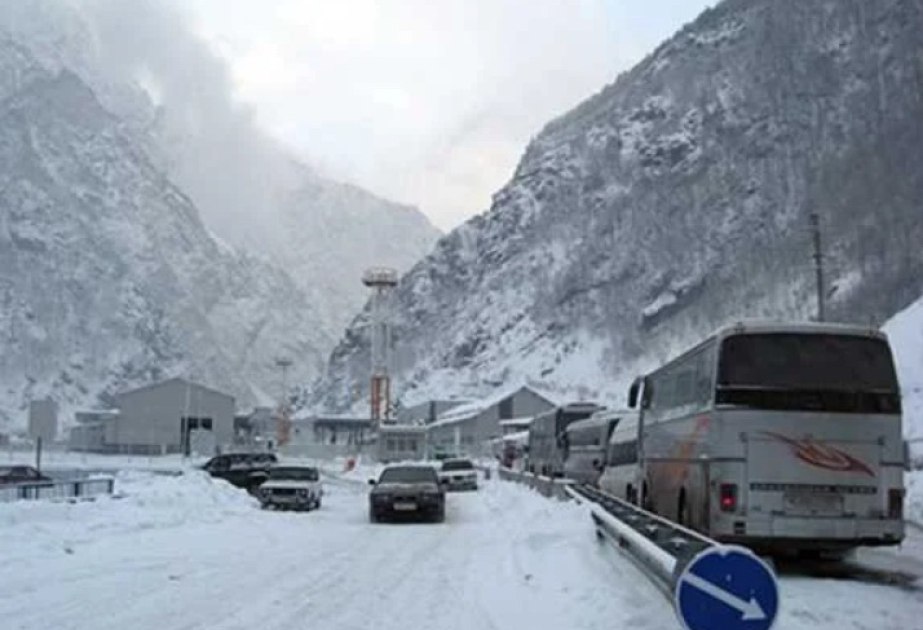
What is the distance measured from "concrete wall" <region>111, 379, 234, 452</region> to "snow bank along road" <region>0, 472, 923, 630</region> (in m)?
110

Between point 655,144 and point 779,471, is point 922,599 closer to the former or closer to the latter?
point 779,471

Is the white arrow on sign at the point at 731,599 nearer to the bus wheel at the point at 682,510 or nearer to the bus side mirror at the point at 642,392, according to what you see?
the bus wheel at the point at 682,510

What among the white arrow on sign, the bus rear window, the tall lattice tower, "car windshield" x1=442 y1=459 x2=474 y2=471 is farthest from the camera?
the tall lattice tower

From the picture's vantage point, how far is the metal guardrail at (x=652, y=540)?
11633 mm

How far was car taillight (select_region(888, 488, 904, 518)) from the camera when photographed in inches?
676

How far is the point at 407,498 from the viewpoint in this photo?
3269cm

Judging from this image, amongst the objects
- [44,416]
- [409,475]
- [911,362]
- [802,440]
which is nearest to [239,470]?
[409,475]

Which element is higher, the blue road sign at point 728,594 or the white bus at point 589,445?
the white bus at point 589,445

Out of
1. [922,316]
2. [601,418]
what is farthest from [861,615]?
[922,316]

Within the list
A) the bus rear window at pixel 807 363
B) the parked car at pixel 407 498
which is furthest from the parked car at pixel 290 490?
the bus rear window at pixel 807 363

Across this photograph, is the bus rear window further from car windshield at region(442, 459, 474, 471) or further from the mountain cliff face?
the mountain cliff face

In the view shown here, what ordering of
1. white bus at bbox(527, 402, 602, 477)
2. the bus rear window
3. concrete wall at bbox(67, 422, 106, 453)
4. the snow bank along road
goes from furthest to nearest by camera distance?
1. concrete wall at bbox(67, 422, 106, 453)
2. white bus at bbox(527, 402, 602, 477)
3. the bus rear window
4. the snow bank along road

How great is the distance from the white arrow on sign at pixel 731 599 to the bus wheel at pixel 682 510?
1078cm

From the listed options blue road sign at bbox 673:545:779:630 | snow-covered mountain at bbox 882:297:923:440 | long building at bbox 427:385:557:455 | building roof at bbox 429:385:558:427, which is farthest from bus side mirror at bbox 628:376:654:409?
building roof at bbox 429:385:558:427
